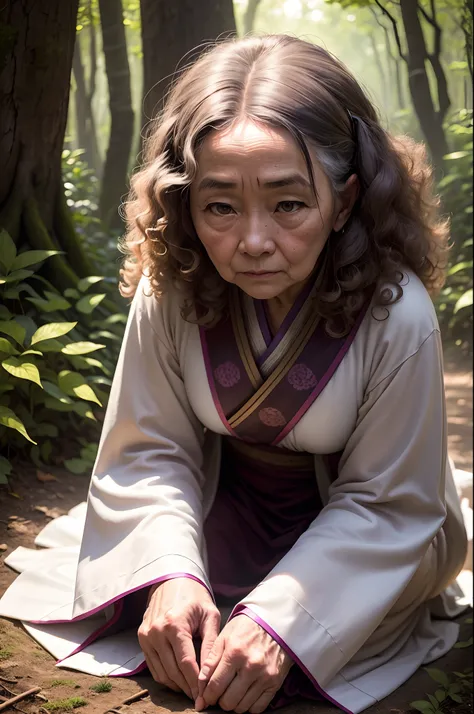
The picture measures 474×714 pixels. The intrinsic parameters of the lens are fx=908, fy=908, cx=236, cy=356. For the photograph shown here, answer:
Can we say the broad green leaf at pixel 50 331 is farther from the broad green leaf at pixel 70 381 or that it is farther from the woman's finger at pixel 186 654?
the woman's finger at pixel 186 654

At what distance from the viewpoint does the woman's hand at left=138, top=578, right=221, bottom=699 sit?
2.21m

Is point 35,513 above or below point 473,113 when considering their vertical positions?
below

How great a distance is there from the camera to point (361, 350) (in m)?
2.48

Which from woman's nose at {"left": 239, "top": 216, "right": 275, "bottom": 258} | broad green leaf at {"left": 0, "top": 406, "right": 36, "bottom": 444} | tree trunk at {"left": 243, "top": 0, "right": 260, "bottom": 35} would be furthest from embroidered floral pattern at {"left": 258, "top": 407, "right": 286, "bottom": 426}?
tree trunk at {"left": 243, "top": 0, "right": 260, "bottom": 35}

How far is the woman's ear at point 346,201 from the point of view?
2436mm

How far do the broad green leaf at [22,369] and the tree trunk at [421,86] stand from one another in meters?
1.77

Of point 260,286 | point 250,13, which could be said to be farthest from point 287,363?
point 250,13

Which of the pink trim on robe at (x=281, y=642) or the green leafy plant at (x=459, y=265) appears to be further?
the green leafy plant at (x=459, y=265)

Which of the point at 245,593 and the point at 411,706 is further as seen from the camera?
the point at 245,593

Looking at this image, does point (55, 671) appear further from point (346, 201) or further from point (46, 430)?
point (346, 201)

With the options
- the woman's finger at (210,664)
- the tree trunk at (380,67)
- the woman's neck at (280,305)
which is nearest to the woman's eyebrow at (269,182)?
the woman's neck at (280,305)

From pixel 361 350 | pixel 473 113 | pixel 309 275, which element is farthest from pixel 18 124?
pixel 473 113

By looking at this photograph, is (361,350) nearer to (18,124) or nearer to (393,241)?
(393,241)

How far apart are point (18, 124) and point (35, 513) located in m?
1.35
